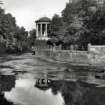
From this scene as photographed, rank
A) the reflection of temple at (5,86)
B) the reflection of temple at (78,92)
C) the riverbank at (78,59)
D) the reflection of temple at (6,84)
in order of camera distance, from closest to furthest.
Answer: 1. the reflection of temple at (5,86)
2. the reflection of temple at (78,92)
3. the reflection of temple at (6,84)
4. the riverbank at (78,59)

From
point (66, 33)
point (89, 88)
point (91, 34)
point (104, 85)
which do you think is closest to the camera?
point (89, 88)

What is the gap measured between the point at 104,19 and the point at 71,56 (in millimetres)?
10431

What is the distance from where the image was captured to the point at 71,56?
54969mm

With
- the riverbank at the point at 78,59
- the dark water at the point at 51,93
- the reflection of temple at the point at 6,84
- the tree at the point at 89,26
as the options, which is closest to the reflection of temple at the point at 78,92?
the dark water at the point at 51,93

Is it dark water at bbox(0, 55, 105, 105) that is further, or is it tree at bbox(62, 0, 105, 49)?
tree at bbox(62, 0, 105, 49)

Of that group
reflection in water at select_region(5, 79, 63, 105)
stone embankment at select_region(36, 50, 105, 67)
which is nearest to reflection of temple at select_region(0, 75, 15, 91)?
reflection in water at select_region(5, 79, 63, 105)

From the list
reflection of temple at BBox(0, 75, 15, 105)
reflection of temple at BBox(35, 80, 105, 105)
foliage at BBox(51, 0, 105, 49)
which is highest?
foliage at BBox(51, 0, 105, 49)

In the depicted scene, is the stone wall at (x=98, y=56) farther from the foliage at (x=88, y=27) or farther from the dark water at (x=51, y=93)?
the dark water at (x=51, y=93)

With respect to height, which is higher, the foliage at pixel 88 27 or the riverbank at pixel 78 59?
the foliage at pixel 88 27

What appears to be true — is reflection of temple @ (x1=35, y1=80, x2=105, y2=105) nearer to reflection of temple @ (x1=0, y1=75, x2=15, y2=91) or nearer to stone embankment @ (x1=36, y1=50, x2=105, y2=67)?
reflection of temple @ (x1=0, y1=75, x2=15, y2=91)

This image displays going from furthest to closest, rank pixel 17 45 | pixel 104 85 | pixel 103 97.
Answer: pixel 17 45
pixel 104 85
pixel 103 97

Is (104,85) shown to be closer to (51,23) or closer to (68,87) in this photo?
(68,87)

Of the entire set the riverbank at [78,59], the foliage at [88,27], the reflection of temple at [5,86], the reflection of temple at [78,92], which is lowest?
the reflection of temple at [78,92]

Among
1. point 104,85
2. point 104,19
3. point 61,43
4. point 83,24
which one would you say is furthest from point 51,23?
point 104,85
